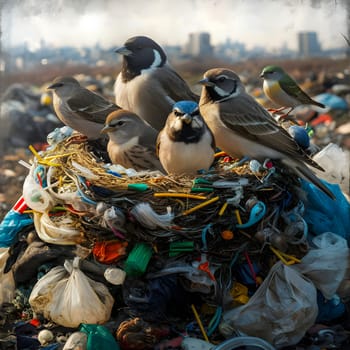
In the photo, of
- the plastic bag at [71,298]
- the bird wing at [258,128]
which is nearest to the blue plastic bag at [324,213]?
the bird wing at [258,128]

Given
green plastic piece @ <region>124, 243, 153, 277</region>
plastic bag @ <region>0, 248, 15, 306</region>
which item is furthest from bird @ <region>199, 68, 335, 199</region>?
plastic bag @ <region>0, 248, 15, 306</region>

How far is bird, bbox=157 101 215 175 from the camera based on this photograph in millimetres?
3871

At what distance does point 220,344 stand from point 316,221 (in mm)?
1300

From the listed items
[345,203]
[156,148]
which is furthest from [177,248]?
[345,203]

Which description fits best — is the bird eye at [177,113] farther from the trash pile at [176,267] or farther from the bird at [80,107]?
the bird at [80,107]

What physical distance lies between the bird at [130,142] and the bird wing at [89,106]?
1.72 ft

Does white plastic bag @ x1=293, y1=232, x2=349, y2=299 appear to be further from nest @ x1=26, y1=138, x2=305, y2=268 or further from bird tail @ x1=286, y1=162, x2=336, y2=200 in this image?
bird tail @ x1=286, y1=162, x2=336, y2=200

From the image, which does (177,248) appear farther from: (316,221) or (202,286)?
(316,221)

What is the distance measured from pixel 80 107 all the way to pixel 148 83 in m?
0.60

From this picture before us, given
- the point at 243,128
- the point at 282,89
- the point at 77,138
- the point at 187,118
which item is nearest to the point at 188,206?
the point at 187,118

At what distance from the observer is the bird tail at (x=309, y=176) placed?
4004 millimetres

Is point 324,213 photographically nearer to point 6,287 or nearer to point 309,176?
point 309,176

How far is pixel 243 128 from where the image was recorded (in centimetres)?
411

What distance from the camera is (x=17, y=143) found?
9.16 meters
